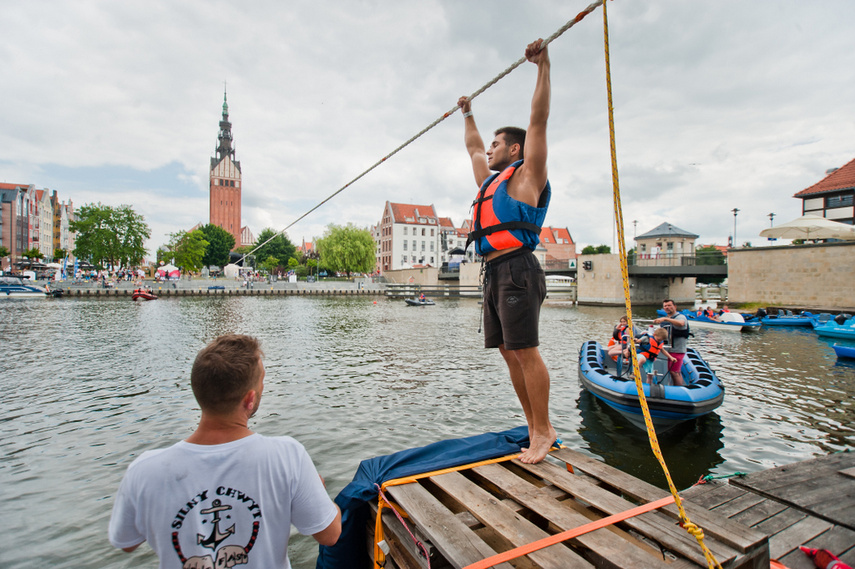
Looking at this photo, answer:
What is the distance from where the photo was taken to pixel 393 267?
9250 cm

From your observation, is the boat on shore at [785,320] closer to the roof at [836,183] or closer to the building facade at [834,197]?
the building facade at [834,197]

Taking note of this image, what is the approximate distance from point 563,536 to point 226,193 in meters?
133

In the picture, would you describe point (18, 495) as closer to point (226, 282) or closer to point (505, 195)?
point (505, 195)

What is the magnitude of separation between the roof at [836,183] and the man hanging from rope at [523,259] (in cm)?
3696

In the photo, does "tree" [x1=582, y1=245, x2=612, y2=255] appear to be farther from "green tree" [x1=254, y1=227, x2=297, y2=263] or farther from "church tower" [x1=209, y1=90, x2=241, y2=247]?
"church tower" [x1=209, y1=90, x2=241, y2=247]

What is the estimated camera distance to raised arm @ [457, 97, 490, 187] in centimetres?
397

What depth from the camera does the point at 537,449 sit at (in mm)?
3221

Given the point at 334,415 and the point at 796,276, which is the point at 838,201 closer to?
the point at 796,276

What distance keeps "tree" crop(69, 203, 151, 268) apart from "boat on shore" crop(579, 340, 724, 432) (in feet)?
235

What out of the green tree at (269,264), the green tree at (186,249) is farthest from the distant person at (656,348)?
the green tree at (269,264)

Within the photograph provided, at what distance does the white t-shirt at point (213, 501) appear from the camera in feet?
5.04

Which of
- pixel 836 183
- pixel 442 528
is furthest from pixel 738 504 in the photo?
pixel 836 183

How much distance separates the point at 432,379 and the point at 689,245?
70362 mm

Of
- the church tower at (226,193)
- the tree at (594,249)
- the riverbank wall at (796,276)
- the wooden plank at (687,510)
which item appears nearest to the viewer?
the wooden plank at (687,510)
